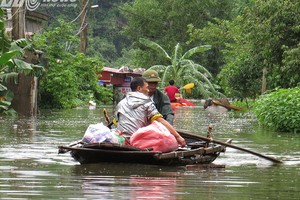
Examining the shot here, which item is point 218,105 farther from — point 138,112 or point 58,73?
point 138,112

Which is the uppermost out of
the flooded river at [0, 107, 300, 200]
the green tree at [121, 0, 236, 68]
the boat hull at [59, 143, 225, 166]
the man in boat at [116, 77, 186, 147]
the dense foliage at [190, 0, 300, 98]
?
the green tree at [121, 0, 236, 68]

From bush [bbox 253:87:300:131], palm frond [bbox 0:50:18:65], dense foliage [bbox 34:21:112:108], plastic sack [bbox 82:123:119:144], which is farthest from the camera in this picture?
dense foliage [bbox 34:21:112:108]

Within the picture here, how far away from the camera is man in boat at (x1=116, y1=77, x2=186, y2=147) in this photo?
12.9m

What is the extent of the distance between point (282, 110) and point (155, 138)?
37.4ft

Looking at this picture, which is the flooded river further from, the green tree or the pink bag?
the green tree

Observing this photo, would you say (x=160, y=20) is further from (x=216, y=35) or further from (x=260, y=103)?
(x=260, y=103)

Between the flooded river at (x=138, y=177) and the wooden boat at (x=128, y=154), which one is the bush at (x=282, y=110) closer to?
the flooded river at (x=138, y=177)

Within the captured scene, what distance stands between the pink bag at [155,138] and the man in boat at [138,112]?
211 millimetres

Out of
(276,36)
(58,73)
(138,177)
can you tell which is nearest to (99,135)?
(138,177)

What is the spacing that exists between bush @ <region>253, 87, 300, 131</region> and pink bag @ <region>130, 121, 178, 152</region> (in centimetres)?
1071

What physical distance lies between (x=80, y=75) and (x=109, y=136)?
36.9 meters

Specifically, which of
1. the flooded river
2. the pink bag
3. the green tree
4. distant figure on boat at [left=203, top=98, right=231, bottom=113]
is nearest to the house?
the green tree

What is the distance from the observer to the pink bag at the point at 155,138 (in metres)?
12.5

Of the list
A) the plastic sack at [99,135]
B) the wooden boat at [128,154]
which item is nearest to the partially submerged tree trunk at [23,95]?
the wooden boat at [128,154]
